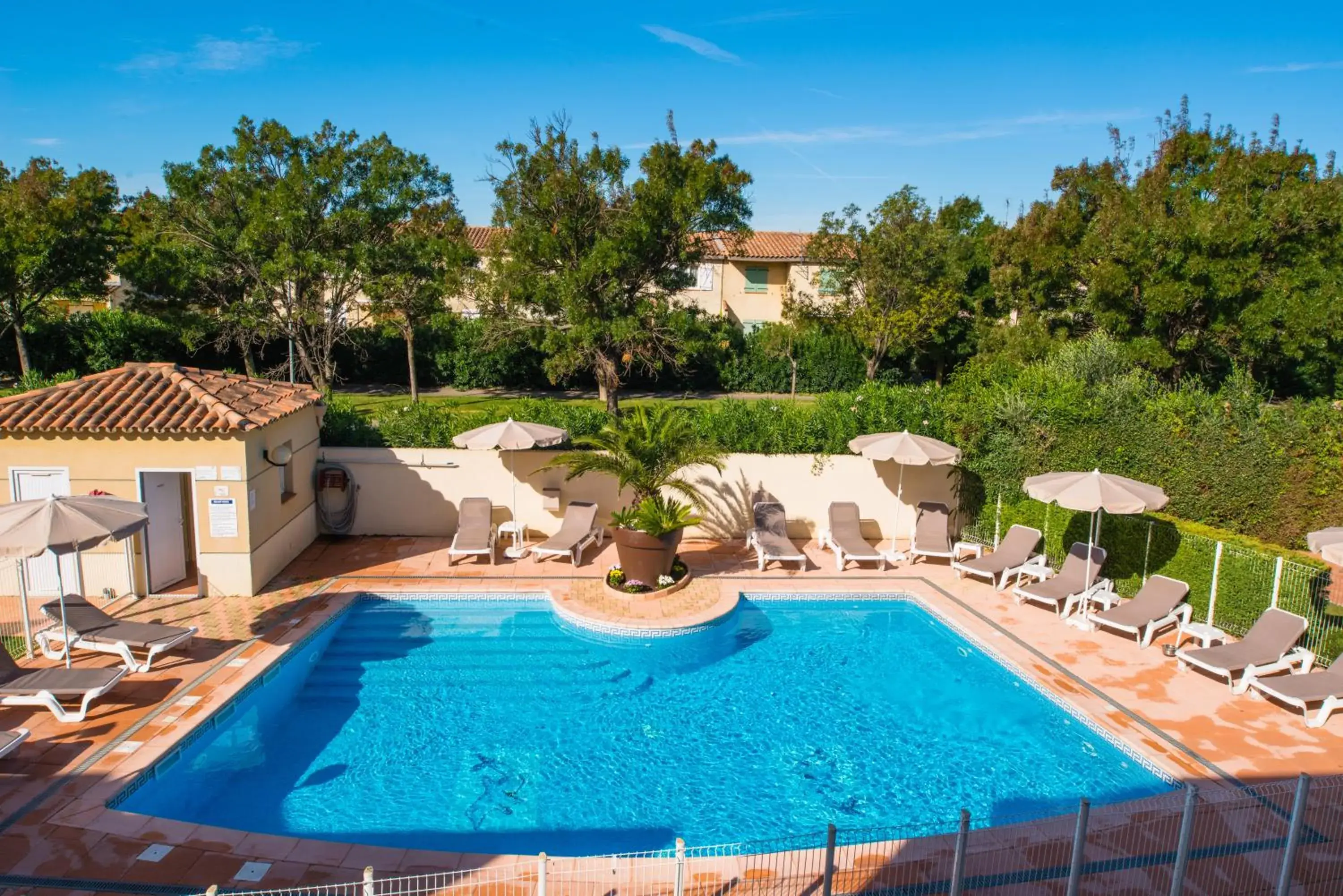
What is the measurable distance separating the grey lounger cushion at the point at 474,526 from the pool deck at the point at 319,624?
40 centimetres

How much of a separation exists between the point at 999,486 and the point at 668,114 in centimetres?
1541

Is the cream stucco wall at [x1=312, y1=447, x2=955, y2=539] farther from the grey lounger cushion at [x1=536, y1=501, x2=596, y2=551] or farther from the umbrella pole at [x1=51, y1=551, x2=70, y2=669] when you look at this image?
the umbrella pole at [x1=51, y1=551, x2=70, y2=669]

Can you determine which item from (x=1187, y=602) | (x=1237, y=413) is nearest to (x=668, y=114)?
(x=1237, y=413)

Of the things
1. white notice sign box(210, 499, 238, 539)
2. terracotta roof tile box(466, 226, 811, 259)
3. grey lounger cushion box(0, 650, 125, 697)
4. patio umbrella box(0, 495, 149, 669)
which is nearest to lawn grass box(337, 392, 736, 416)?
terracotta roof tile box(466, 226, 811, 259)

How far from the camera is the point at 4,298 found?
88.8 feet

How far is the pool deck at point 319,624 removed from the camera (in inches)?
290

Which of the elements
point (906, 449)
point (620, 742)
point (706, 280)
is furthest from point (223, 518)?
point (706, 280)

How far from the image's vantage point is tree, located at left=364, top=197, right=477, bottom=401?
84.6 ft

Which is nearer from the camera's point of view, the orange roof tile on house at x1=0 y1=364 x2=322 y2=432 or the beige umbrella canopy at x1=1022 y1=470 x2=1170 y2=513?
the beige umbrella canopy at x1=1022 y1=470 x2=1170 y2=513

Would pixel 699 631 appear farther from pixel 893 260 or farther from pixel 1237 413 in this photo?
pixel 893 260

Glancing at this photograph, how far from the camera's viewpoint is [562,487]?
58.5ft

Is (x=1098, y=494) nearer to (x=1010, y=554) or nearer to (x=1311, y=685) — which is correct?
(x=1010, y=554)

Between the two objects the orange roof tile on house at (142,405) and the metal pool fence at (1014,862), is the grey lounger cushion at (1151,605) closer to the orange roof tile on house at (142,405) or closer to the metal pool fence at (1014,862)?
the metal pool fence at (1014,862)

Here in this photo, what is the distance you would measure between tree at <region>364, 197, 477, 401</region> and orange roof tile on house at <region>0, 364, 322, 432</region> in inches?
441
